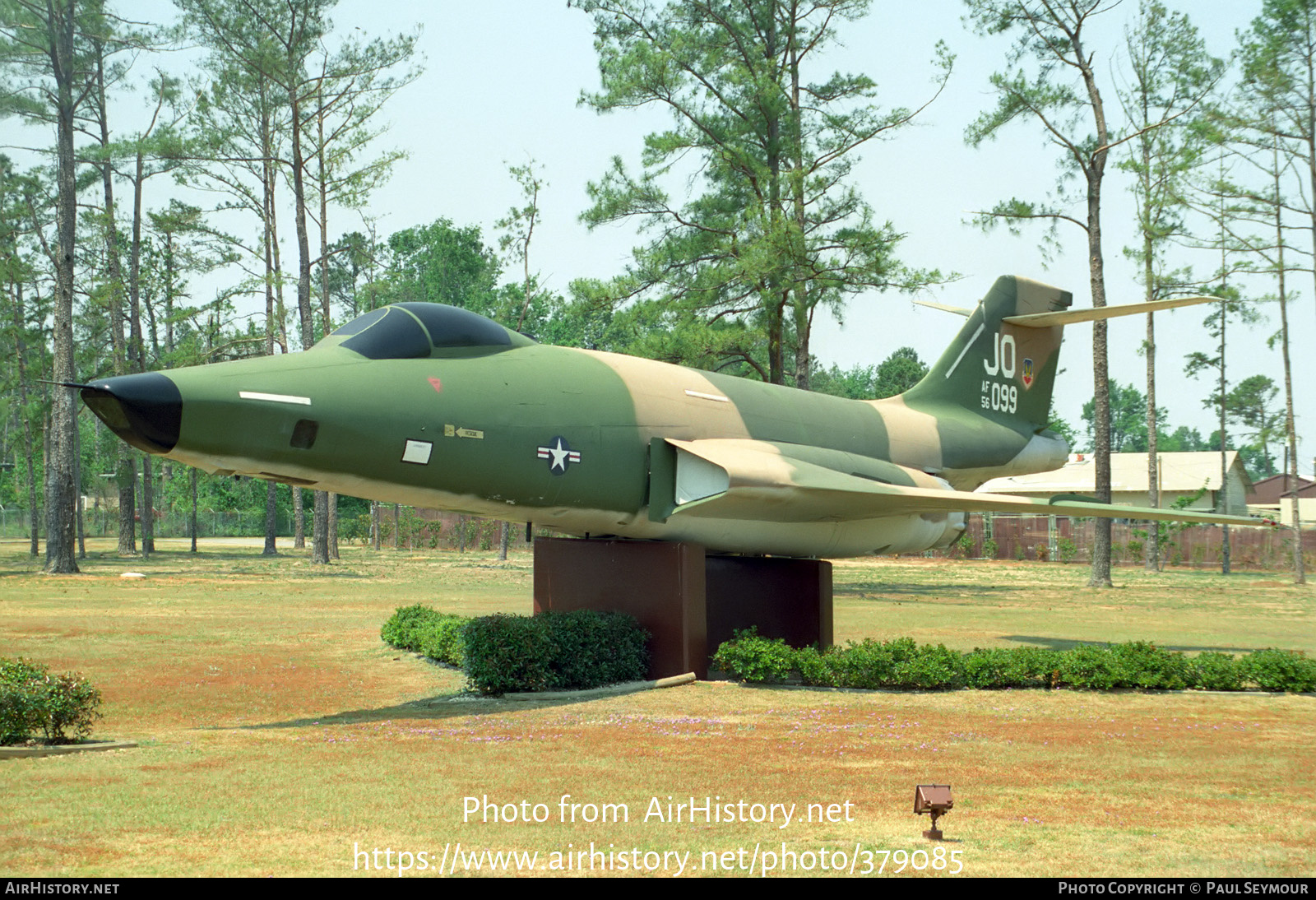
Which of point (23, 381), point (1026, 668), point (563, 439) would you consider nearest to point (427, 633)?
point (563, 439)

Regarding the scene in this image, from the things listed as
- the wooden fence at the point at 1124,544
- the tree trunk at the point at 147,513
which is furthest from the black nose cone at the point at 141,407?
the wooden fence at the point at 1124,544

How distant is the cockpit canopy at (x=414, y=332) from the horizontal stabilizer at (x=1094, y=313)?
930cm

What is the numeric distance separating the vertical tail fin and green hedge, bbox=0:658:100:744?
13.4m

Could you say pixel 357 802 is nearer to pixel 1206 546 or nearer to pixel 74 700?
pixel 74 700

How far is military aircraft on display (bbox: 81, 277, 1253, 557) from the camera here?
9961 mm

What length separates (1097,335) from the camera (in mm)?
32156

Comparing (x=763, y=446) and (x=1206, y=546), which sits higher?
(x=763, y=446)

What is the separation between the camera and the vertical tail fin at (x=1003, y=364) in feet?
61.2

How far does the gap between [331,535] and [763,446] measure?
33162 millimetres

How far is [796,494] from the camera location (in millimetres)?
13094

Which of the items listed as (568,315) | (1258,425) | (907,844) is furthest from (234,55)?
(1258,425)

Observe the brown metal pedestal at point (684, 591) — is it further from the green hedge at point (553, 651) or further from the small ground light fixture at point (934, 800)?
the small ground light fixture at point (934, 800)

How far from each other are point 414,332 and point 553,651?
12.8ft

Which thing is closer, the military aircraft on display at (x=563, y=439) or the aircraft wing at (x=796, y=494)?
the military aircraft on display at (x=563, y=439)
